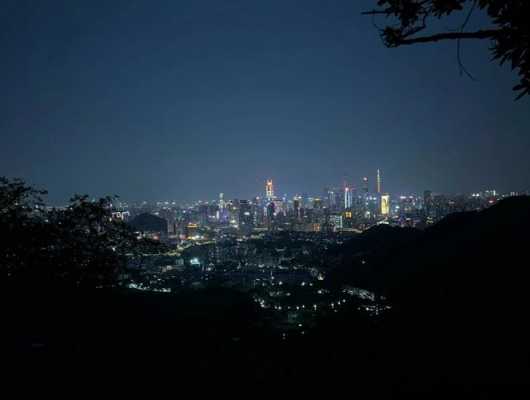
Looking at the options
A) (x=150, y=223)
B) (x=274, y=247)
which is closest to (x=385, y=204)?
(x=274, y=247)

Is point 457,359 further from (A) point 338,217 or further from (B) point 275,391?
(A) point 338,217

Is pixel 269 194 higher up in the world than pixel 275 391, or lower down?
higher up

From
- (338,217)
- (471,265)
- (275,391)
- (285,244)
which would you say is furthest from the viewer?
(338,217)

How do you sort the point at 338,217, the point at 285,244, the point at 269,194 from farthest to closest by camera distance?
1. the point at 269,194
2. the point at 338,217
3. the point at 285,244

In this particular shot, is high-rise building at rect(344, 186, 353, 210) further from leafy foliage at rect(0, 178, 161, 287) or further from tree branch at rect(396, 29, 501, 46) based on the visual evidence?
tree branch at rect(396, 29, 501, 46)

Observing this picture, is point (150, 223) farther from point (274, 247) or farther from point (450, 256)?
point (450, 256)

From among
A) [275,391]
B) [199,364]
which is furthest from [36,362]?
[275,391]

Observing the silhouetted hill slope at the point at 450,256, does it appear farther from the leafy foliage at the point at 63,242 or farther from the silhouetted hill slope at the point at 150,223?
the silhouetted hill slope at the point at 150,223
